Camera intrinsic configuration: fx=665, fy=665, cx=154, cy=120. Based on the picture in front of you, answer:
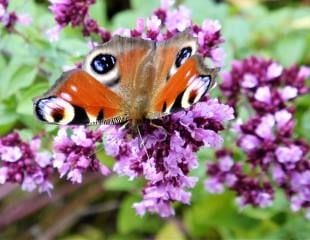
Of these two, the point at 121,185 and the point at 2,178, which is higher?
the point at 121,185

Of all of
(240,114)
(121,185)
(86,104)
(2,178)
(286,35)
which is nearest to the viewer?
(86,104)

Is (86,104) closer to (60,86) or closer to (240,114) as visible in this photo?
(60,86)

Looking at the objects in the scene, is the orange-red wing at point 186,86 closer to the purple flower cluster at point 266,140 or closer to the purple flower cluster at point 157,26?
the purple flower cluster at point 157,26

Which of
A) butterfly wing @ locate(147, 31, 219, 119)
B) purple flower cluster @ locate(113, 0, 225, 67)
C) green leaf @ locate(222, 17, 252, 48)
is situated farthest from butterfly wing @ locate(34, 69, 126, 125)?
green leaf @ locate(222, 17, 252, 48)

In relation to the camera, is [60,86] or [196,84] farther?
[60,86]

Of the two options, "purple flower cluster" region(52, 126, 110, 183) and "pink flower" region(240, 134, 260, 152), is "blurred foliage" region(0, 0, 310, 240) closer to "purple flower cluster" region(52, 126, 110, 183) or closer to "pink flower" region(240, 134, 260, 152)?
"purple flower cluster" region(52, 126, 110, 183)

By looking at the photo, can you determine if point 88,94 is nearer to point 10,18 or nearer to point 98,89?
point 98,89

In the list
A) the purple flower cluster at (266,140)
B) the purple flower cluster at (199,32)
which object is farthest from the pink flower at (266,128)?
the purple flower cluster at (199,32)

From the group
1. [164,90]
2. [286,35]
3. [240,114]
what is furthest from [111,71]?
[286,35]

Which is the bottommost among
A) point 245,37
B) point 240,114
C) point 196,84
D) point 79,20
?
point 196,84
